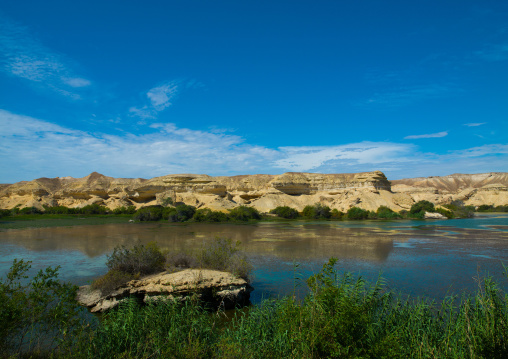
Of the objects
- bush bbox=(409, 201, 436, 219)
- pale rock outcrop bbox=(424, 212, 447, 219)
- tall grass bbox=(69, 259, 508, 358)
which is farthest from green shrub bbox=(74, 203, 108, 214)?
pale rock outcrop bbox=(424, 212, 447, 219)

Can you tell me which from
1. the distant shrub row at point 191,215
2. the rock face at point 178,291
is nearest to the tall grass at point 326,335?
the rock face at point 178,291

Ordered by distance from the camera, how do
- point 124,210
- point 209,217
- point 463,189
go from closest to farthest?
point 209,217
point 124,210
point 463,189

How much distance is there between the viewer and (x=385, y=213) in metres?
46.8

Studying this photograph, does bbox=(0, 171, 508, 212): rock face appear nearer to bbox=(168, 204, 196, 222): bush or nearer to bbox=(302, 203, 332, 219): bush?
bbox=(302, 203, 332, 219): bush

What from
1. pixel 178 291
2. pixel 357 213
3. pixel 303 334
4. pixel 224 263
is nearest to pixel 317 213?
pixel 357 213

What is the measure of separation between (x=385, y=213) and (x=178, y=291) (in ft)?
146

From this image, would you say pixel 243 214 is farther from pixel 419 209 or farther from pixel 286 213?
pixel 419 209

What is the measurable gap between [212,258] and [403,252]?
1198 cm

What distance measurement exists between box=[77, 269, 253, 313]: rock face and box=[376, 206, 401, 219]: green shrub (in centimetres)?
4277

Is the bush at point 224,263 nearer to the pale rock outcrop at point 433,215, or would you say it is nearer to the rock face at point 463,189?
the pale rock outcrop at point 433,215

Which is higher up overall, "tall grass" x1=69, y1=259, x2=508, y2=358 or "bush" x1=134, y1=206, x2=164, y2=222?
"tall grass" x1=69, y1=259, x2=508, y2=358

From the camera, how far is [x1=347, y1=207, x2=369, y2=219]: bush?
153 feet

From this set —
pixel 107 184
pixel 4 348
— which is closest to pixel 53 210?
pixel 107 184

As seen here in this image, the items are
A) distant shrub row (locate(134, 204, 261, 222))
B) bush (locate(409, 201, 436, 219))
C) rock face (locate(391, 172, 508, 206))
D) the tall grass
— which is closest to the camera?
the tall grass
